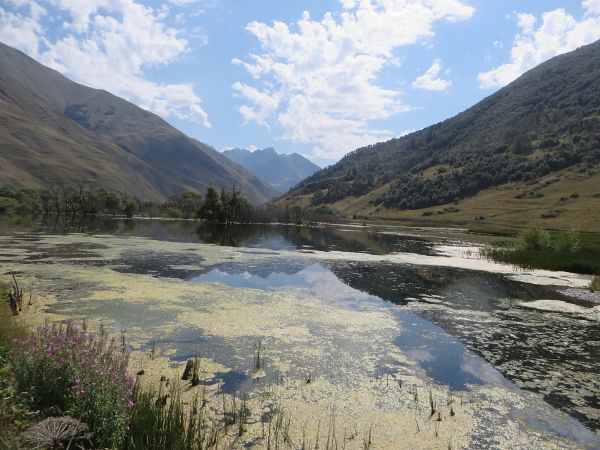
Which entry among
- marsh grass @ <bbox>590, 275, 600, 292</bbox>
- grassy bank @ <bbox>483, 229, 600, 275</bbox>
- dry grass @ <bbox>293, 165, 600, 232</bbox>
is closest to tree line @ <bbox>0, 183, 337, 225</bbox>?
dry grass @ <bbox>293, 165, 600, 232</bbox>

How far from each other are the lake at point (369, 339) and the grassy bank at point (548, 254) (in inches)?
286

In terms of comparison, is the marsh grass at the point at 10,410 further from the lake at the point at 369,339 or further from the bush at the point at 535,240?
the bush at the point at 535,240

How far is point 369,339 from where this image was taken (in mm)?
19703

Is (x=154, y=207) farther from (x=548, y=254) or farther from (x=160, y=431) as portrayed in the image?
(x=160, y=431)

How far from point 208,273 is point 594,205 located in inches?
5550

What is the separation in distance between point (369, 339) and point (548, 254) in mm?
41664

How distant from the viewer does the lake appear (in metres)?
12.3

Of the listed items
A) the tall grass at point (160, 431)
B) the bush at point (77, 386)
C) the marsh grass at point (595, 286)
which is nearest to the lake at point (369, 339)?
the marsh grass at point (595, 286)

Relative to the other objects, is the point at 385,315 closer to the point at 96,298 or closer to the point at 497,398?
the point at 497,398

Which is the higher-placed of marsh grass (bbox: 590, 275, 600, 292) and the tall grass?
the tall grass

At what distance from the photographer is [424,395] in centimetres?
1384

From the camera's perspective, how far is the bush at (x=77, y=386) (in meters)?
8.59

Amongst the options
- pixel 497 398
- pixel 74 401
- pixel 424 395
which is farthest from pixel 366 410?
pixel 74 401

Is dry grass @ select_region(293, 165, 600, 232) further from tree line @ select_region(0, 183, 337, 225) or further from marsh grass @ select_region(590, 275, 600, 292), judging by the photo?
marsh grass @ select_region(590, 275, 600, 292)
